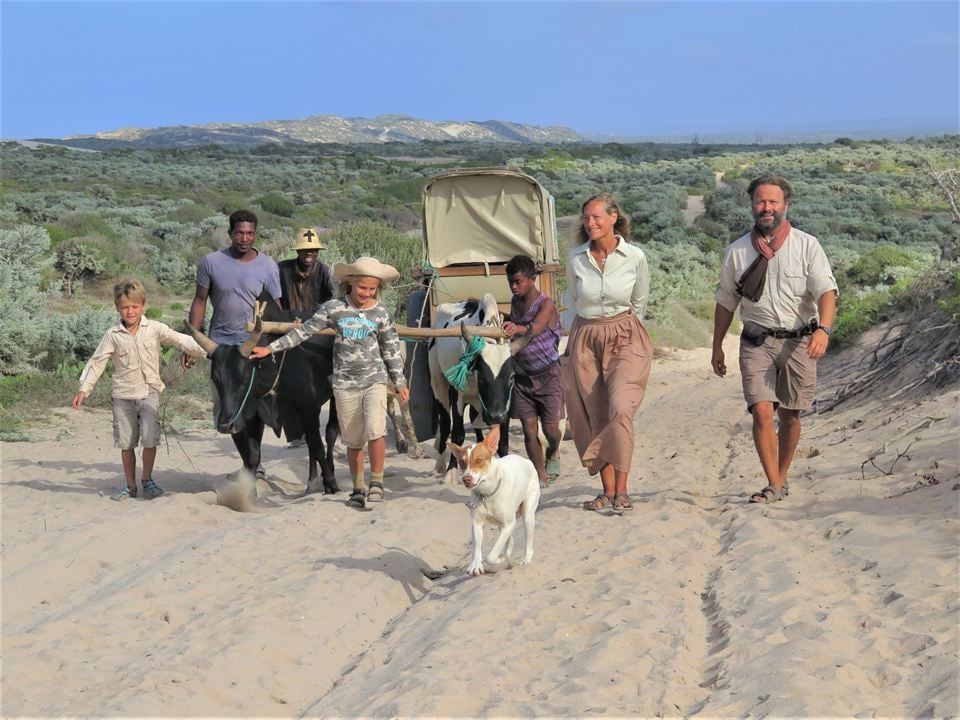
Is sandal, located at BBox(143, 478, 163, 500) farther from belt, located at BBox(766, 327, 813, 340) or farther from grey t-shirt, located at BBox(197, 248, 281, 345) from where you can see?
belt, located at BBox(766, 327, 813, 340)

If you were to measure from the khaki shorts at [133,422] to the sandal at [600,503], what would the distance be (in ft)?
11.6

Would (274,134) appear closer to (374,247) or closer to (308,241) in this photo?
(374,247)

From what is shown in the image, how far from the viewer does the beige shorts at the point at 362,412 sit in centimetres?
906

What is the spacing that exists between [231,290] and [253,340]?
0.88 meters

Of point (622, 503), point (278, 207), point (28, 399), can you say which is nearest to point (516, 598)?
point (622, 503)

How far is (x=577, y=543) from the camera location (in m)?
7.66

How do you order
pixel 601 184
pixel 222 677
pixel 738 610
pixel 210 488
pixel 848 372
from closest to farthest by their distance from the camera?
pixel 222 677 → pixel 738 610 → pixel 210 488 → pixel 848 372 → pixel 601 184

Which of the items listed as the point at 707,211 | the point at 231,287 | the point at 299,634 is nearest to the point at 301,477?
the point at 231,287

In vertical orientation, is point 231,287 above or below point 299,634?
above

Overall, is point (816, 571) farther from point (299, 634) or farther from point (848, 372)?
point (848, 372)

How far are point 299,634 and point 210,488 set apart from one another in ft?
14.5

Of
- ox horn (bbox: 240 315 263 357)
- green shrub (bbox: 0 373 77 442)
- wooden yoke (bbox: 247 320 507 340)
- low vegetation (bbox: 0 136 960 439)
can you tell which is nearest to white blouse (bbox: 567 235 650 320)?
low vegetation (bbox: 0 136 960 439)

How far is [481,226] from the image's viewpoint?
12.8m

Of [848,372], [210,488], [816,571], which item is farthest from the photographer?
[848,372]
